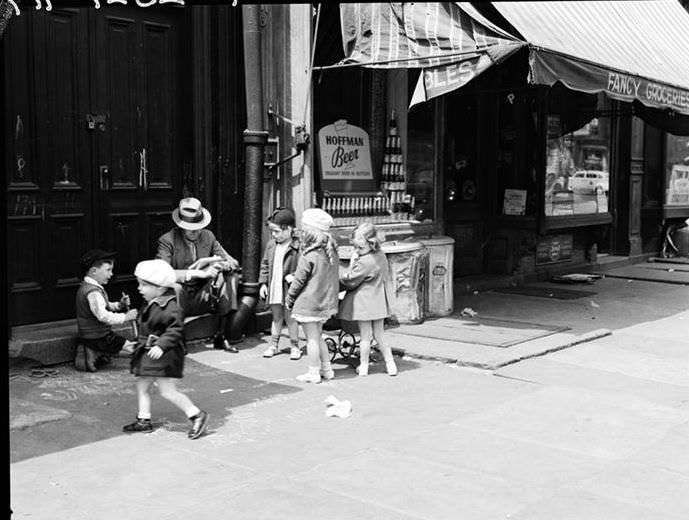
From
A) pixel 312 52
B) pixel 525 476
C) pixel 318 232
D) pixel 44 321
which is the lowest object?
pixel 525 476

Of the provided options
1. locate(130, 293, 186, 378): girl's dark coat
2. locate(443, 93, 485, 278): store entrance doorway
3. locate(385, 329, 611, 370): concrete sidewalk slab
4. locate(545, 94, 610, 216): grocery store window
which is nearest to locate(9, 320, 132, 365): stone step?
locate(130, 293, 186, 378): girl's dark coat

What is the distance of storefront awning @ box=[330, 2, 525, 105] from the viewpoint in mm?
8859

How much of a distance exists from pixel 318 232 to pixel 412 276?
2.46 meters

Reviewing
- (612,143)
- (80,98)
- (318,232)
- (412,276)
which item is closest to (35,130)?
(80,98)

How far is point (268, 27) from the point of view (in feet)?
30.5

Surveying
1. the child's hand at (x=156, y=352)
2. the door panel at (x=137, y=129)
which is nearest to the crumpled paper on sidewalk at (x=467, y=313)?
the door panel at (x=137, y=129)

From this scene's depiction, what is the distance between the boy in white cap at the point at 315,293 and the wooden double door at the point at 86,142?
5.94 feet

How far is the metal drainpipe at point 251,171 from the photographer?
29.1ft

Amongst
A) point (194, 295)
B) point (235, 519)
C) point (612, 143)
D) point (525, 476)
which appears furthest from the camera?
point (612, 143)

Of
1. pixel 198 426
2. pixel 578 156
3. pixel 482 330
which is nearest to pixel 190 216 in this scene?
pixel 198 426

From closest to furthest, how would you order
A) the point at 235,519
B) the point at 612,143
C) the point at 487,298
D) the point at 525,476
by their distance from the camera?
the point at 235,519 < the point at 525,476 < the point at 487,298 < the point at 612,143

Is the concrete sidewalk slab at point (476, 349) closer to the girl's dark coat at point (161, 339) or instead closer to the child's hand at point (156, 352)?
the girl's dark coat at point (161, 339)

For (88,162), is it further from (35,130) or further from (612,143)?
(612,143)

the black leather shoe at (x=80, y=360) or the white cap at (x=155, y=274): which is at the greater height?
the white cap at (x=155, y=274)
